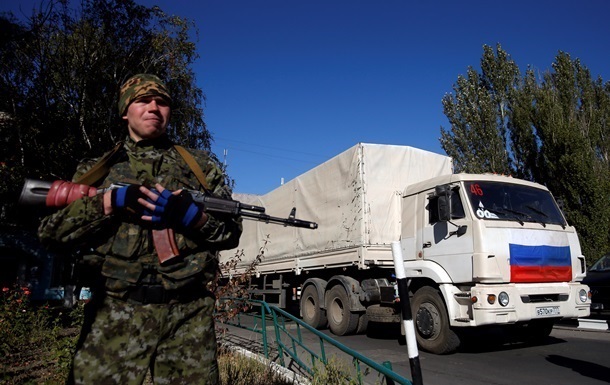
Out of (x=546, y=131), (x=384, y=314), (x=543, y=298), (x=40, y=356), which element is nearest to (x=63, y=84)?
(x=40, y=356)

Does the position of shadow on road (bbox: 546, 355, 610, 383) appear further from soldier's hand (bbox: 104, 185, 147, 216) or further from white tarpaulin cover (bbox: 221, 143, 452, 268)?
soldier's hand (bbox: 104, 185, 147, 216)

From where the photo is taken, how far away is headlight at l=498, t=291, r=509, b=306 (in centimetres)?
588

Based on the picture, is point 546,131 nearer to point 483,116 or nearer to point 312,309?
point 483,116

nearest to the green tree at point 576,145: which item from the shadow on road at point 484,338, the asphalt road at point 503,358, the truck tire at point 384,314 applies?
the asphalt road at point 503,358

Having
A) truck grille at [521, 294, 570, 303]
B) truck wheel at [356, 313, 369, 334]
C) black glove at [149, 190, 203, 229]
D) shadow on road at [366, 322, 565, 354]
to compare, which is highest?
black glove at [149, 190, 203, 229]

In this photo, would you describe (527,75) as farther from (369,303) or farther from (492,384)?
(492,384)

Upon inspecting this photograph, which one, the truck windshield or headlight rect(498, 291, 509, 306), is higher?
the truck windshield

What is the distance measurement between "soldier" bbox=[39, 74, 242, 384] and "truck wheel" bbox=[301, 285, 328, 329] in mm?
7670

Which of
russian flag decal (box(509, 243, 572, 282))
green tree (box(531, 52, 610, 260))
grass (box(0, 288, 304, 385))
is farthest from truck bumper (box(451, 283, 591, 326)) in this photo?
green tree (box(531, 52, 610, 260))

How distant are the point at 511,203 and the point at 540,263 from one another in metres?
0.97

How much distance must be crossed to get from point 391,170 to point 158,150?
681cm

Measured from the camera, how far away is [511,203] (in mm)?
6672

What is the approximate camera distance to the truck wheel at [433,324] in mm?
6375

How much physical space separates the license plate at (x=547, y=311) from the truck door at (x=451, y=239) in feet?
3.53
